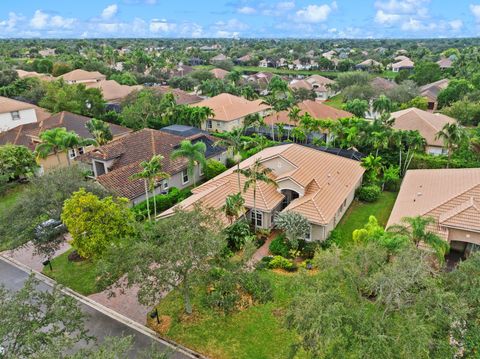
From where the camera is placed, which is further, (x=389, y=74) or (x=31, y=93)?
(x=389, y=74)

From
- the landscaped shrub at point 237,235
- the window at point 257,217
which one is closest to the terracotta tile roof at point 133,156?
the landscaped shrub at point 237,235

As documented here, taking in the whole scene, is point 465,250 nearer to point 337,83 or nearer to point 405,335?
point 405,335

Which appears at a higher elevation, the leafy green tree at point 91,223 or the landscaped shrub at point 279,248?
the leafy green tree at point 91,223

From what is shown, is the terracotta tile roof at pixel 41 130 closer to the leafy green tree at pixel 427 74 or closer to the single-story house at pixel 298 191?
the single-story house at pixel 298 191

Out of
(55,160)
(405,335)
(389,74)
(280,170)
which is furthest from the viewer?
(389,74)

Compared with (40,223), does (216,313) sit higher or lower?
lower

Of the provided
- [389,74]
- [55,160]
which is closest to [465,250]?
[55,160]

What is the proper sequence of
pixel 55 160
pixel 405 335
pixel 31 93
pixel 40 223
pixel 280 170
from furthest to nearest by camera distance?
pixel 31 93 → pixel 55 160 → pixel 280 170 → pixel 40 223 → pixel 405 335
